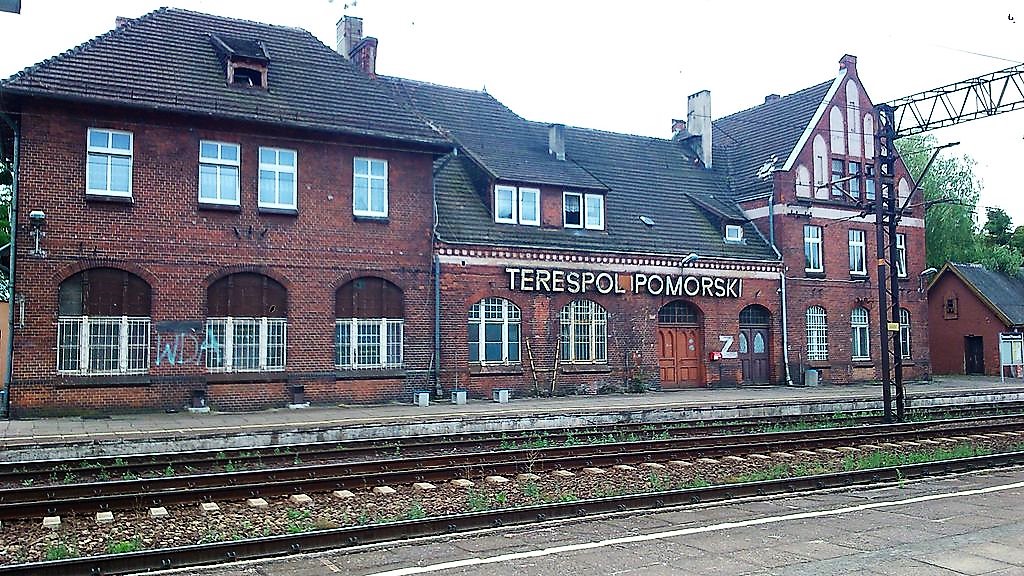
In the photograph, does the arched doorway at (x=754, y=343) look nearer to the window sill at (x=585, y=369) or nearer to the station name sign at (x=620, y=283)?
the station name sign at (x=620, y=283)

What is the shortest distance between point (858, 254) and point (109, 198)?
84.8ft

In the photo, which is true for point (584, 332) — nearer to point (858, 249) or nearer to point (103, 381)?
point (858, 249)

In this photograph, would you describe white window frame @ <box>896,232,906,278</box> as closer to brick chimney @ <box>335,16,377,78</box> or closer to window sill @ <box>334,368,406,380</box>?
brick chimney @ <box>335,16,377,78</box>

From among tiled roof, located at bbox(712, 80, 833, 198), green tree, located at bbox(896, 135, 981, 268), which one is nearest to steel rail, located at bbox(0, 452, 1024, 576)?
tiled roof, located at bbox(712, 80, 833, 198)

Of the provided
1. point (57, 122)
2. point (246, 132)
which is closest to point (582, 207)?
point (246, 132)

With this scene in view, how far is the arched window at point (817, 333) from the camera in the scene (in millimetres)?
33219

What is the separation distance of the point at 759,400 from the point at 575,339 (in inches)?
221

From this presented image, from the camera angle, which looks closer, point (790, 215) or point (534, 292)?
point (534, 292)

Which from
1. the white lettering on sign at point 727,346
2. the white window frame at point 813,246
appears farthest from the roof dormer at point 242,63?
the white window frame at point 813,246

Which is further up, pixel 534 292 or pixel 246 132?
pixel 246 132

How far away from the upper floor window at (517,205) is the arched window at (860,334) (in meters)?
13.6

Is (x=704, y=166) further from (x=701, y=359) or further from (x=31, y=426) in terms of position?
(x=31, y=426)

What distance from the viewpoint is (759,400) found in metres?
25.5

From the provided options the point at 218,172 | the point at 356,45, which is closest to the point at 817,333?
the point at 356,45
